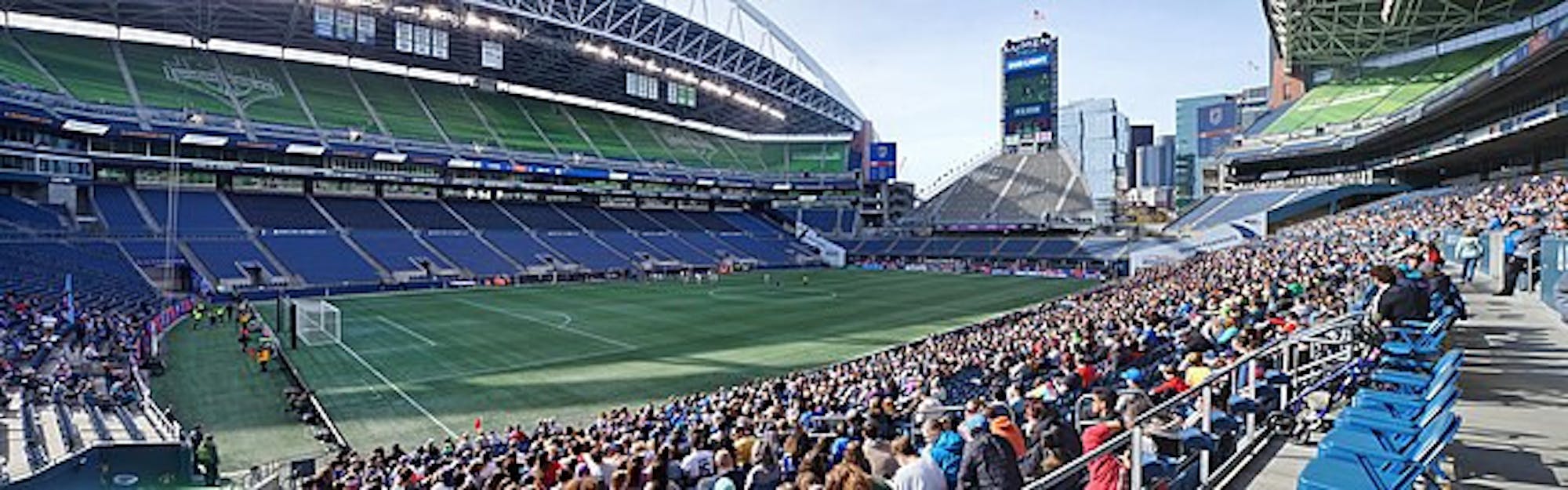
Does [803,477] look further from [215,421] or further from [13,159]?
[13,159]

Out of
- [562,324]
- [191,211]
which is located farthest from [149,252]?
[562,324]

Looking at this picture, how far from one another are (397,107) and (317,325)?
38.9m

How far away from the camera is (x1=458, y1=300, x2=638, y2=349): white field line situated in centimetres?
2708

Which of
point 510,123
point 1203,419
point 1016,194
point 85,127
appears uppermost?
point 510,123

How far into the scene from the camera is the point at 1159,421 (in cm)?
535

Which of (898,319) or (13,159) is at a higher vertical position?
(13,159)

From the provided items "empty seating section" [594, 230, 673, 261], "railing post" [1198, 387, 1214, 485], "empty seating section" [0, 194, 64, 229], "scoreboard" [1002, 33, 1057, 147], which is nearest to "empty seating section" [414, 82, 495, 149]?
"empty seating section" [594, 230, 673, 261]

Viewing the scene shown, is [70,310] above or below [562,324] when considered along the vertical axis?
above

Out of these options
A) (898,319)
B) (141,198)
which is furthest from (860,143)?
(141,198)

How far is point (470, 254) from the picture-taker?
172 ft

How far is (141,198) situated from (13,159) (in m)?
7.64

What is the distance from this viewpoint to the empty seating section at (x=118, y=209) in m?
40.9

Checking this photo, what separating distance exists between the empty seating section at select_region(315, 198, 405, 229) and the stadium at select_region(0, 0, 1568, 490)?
1.11 ft

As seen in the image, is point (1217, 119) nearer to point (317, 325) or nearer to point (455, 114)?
point (455, 114)
